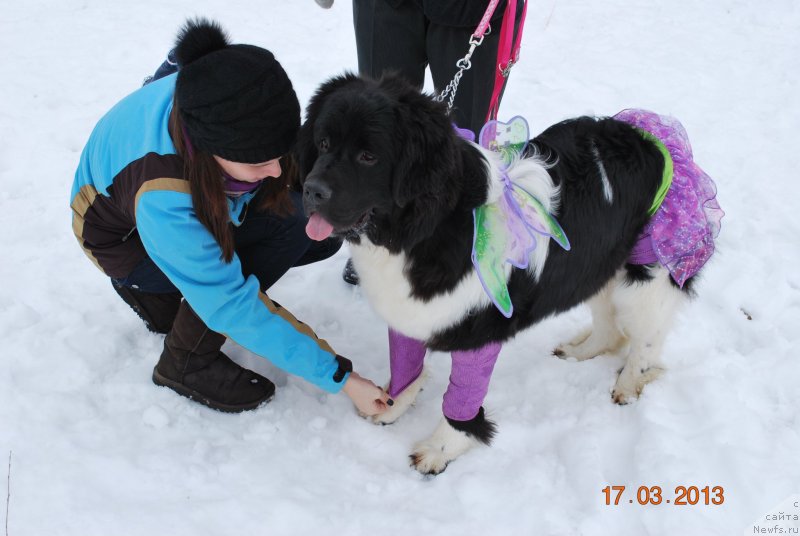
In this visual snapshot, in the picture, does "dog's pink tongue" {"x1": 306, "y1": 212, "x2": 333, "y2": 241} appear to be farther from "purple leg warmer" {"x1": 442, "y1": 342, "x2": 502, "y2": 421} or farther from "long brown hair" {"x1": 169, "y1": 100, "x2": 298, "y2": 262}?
"purple leg warmer" {"x1": 442, "y1": 342, "x2": 502, "y2": 421}

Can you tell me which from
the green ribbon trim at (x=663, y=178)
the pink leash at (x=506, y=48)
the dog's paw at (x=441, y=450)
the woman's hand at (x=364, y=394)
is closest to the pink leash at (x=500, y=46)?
the pink leash at (x=506, y=48)

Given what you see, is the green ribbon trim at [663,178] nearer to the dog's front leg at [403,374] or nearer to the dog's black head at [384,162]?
the dog's black head at [384,162]

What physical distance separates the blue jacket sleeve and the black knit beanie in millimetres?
236

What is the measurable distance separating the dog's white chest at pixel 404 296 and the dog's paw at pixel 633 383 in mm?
1011

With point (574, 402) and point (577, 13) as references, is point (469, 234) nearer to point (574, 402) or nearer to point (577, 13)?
point (574, 402)

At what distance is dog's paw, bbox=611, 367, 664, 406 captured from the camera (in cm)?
231

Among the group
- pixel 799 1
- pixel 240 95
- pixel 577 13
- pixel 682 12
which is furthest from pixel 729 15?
pixel 240 95

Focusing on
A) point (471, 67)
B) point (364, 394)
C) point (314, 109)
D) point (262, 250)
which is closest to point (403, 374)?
point (364, 394)

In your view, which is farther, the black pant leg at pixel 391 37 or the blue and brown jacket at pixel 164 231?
the black pant leg at pixel 391 37

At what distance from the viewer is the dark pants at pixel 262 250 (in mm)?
2148

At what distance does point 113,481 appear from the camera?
184cm

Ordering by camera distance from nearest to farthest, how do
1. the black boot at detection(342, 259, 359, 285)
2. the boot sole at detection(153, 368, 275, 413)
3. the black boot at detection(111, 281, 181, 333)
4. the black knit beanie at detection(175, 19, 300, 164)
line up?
1. the black knit beanie at detection(175, 19, 300, 164)
2. the boot sole at detection(153, 368, 275, 413)
3. the black boot at detection(111, 281, 181, 333)
4. the black boot at detection(342, 259, 359, 285)

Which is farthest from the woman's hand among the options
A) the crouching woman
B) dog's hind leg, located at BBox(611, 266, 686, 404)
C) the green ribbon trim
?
the green ribbon trim

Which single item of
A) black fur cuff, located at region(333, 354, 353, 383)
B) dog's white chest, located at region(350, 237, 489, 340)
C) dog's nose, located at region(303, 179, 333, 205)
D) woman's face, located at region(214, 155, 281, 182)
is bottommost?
black fur cuff, located at region(333, 354, 353, 383)
